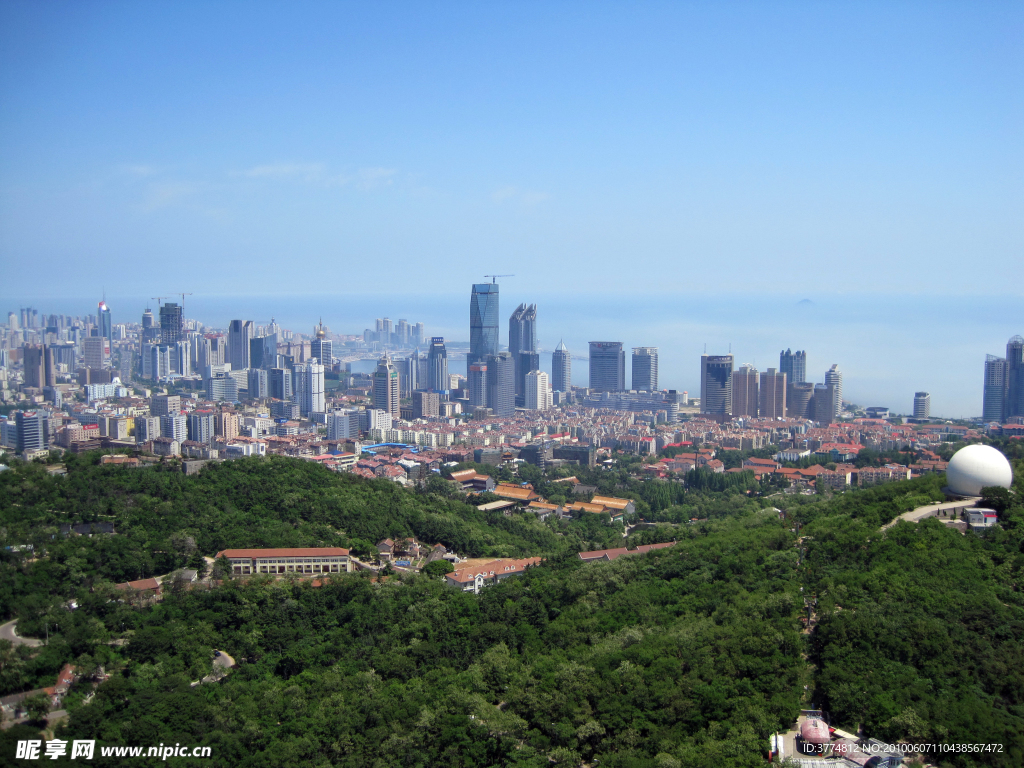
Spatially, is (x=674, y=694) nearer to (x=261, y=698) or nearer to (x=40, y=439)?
(x=261, y=698)

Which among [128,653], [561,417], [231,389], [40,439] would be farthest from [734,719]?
[231,389]

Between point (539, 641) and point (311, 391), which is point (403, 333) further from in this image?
point (539, 641)

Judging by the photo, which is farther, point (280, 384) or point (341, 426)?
point (280, 384)

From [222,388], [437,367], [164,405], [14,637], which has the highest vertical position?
[437,367]

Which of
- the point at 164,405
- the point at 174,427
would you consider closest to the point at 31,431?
the point at 174,427

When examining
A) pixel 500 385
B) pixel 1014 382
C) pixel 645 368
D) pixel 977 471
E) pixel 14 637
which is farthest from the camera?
pixel 645 368

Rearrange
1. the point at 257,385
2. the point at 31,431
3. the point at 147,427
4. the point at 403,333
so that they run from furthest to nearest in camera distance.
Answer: the point at 403,333 < the point at 257,385 < the point at 147,427 < the point at 31,431
